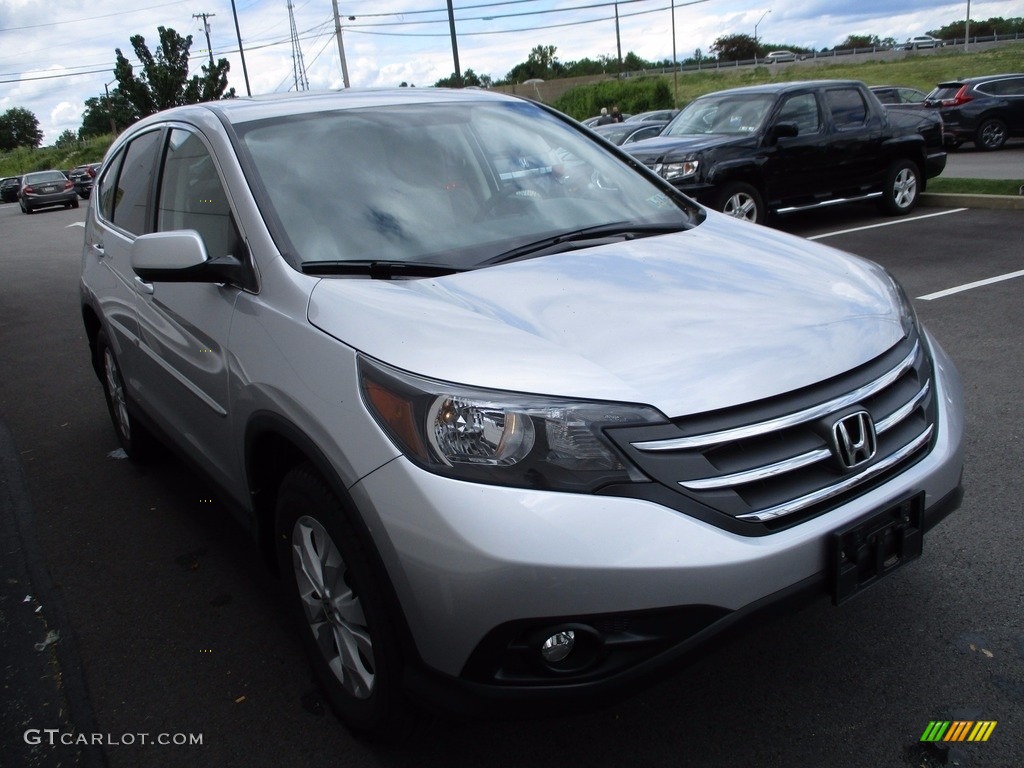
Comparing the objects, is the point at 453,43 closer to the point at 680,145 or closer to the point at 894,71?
the point at 680,145

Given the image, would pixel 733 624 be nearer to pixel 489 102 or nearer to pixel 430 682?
pixel 430 682

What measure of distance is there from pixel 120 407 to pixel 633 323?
11.1ft

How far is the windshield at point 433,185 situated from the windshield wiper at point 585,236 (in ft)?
0.07

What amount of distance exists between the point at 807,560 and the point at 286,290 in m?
1.55

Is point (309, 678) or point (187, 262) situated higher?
point (187, 262)

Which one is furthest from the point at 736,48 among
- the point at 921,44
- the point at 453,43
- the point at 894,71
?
the point at 453,43

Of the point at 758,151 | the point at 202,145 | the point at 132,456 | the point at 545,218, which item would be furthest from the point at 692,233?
the point at 758,151

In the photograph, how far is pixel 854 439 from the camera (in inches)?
86.4

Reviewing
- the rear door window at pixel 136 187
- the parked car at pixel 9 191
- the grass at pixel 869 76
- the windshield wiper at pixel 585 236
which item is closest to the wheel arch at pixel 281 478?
the windshield wiper at pixel 585 236

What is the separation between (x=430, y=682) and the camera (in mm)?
2092

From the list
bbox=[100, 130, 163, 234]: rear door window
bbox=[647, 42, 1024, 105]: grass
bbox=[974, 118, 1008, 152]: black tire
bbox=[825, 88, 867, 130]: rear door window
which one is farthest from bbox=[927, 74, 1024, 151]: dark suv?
bbox=[100, 130, 163, 234]: rear door window

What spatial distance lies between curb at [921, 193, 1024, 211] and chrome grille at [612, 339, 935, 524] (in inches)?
394

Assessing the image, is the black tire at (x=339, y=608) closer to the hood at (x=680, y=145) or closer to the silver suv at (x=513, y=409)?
the silver suv at (x=513, y=409)

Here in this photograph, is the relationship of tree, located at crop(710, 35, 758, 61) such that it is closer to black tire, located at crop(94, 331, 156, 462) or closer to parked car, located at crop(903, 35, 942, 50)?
parked car, located at crop(903, 35, 942, 50)
